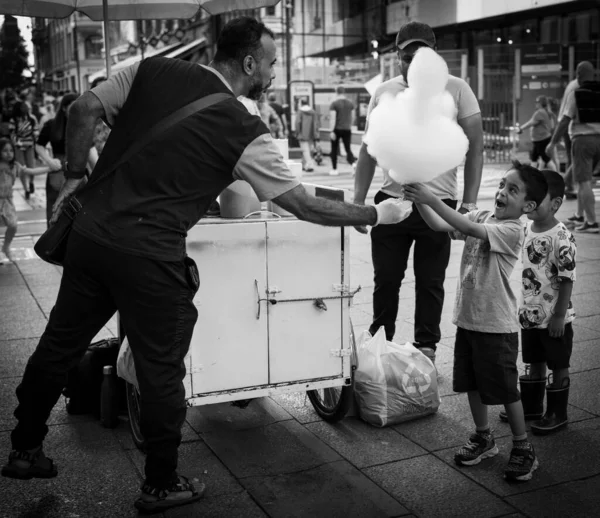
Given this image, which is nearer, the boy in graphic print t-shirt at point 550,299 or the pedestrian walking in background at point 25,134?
the boy in graphic print t-shirt at point 550,299

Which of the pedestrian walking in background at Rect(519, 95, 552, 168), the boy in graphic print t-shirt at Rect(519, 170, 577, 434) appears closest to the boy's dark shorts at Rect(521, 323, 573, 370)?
the boy in graphic print t-shirt at Rect(519, 170, 577, 434)

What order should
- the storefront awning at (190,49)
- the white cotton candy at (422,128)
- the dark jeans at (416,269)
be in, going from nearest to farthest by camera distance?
1. the white cotton candy at (422,128)
2. the dark jeans at (416,269)
3. the storefront awning at (190,49)

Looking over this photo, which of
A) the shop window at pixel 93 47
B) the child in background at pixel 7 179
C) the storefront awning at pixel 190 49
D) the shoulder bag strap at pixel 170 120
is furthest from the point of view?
the shop window at pixel 93 47

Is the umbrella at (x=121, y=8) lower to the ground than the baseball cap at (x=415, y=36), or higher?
higher

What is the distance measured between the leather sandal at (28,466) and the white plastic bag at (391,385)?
5.30 feet

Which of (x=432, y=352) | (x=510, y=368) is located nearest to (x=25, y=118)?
(x=432, y=352)

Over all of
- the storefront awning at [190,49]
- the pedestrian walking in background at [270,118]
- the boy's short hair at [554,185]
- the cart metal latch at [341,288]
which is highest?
the storefront awning at [190,49]

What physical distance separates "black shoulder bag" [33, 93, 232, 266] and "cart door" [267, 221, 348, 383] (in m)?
0.87

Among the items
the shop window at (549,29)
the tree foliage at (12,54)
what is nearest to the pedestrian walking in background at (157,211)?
the shop window at (549,29)

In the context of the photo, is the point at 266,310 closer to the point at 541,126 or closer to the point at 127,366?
the point at 127,366

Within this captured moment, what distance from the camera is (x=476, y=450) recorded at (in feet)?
12.0

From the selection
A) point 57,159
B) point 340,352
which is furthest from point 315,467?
point 57,159

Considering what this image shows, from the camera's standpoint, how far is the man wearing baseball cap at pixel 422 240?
4566mm

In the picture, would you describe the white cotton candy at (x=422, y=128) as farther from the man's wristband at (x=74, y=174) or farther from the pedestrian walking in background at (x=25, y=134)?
the pedestrian walking in background at (x=25, y=134)
